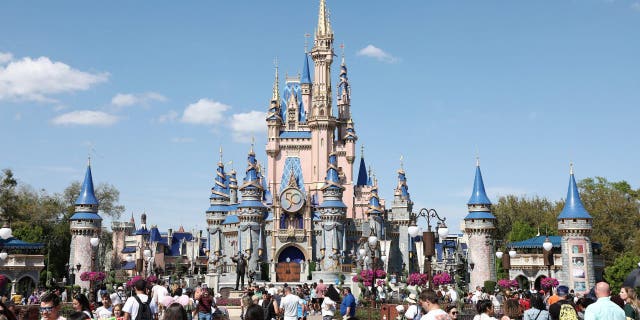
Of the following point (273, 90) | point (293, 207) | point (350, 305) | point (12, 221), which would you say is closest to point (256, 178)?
point (293, 207)

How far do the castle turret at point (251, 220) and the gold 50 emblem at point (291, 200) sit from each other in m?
2.20

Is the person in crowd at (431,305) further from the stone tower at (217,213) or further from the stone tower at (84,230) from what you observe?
the stone tower at (217,213)

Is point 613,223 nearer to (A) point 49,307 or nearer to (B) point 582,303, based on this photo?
(B) point 582,303

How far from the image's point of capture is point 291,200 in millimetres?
65500

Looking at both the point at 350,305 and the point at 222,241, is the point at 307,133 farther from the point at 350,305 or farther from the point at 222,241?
the point at 350,305

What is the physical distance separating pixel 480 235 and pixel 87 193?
34740mm

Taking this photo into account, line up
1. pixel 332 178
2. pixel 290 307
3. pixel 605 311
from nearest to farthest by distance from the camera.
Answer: pixel 605 311 < pixel 290 307 < pixel 332 178

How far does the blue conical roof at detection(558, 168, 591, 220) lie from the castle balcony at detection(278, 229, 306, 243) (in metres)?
22.4

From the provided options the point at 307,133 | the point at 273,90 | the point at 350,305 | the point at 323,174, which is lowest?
the point at 350,305

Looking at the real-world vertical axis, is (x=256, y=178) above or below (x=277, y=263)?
above

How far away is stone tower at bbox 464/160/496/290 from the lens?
60.6m

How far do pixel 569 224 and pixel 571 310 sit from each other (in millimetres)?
47843

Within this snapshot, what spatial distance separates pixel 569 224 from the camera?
5609 centimetres

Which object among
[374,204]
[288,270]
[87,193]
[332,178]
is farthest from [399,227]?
[87,193]
